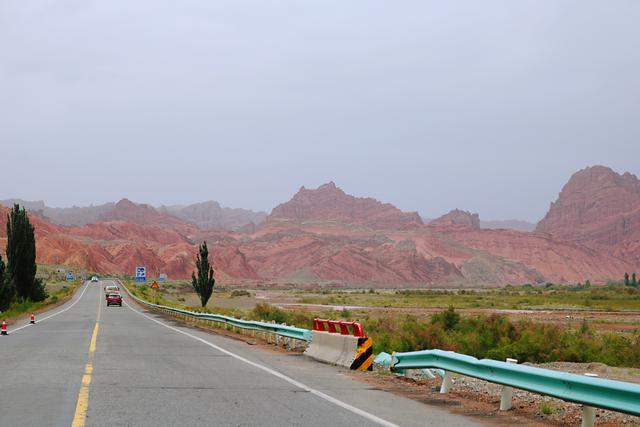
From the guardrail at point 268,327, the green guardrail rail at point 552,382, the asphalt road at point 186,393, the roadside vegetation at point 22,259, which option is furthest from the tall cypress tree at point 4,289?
the green guardrail rail at point 552,382

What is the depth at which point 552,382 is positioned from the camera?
28.5 ft

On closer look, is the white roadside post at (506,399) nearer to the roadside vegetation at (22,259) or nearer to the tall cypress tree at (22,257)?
the roadside vegetation at (22,259)

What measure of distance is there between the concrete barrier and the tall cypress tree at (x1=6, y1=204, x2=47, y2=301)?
51.1 meters

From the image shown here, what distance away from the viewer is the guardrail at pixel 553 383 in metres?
Result: 7.43

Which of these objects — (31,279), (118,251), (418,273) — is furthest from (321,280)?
(31,279)

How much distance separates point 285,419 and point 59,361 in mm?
8280

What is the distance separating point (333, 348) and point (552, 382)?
8480 mm

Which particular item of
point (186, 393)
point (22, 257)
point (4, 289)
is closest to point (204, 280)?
point (22, 257)

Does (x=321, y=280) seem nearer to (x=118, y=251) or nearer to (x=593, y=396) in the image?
(x=118, y=251)

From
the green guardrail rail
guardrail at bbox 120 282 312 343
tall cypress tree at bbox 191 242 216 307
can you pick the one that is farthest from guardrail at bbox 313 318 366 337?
tall cypress tree at bbox 191 242 216 307

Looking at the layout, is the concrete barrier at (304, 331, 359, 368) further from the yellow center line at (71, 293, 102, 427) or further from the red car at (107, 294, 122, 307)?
the red car at (107, 294, 122, 307)

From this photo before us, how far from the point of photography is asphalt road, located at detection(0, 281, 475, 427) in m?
8.54

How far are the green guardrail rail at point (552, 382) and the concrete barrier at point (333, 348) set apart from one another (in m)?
3.46

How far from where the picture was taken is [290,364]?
1605cm
